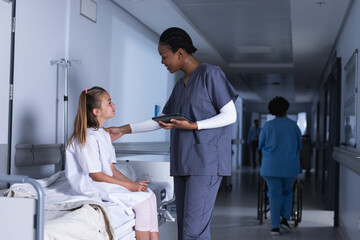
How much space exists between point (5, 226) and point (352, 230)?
3.25 m

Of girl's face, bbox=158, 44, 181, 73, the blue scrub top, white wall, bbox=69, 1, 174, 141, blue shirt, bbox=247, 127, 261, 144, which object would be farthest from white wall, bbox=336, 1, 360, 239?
blue shirt, bbox=247, 127, 261, 144

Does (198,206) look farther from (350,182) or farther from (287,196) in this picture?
(287,196)

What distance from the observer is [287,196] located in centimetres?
474

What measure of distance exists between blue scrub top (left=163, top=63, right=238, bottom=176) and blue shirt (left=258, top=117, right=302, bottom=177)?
2481mm

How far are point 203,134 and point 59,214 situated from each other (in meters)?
0.77

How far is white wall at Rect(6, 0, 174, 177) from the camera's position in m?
3.08

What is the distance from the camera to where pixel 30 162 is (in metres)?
3.07

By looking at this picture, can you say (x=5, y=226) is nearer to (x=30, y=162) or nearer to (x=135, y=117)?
(x=30, y=162)

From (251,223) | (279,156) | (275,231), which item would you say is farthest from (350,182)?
(251,223)

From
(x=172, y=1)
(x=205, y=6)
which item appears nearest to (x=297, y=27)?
(x=205, y=6)

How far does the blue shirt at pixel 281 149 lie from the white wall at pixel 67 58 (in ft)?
5.23

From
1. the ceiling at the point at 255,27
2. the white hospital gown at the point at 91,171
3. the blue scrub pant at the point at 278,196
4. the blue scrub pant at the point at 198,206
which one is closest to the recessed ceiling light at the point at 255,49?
the ceiling at the point at 255,27

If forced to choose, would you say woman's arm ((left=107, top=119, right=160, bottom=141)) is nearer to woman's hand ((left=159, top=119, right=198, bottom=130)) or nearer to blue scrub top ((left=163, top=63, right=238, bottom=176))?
blue scrub top ((left=163, top=63, right=238, bottom=176))

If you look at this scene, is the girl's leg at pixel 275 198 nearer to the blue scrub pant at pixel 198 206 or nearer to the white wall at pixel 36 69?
the white wall at pixel 36 69
